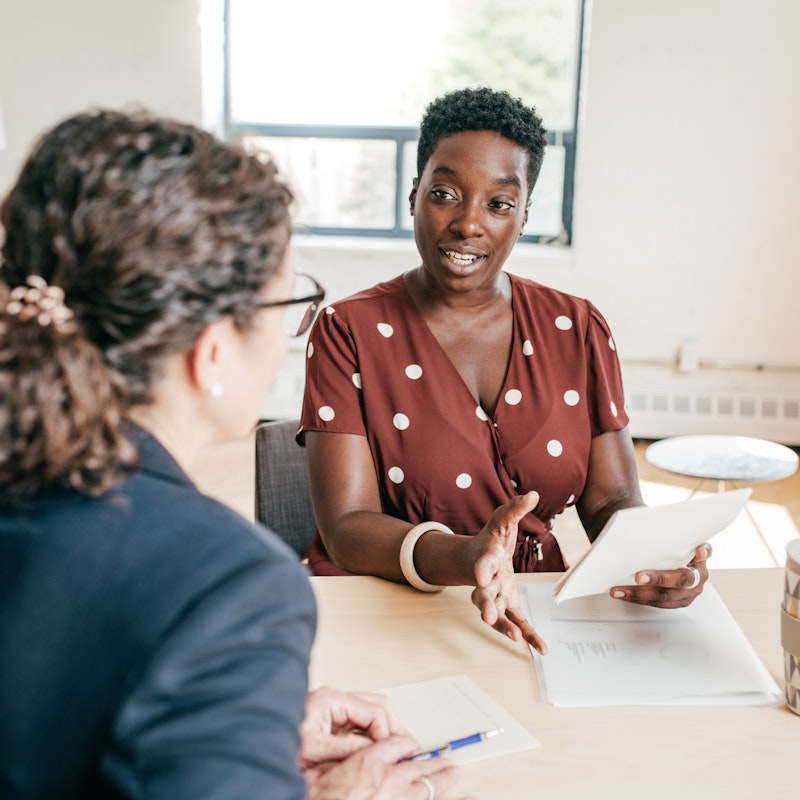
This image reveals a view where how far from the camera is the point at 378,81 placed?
479 centimetres

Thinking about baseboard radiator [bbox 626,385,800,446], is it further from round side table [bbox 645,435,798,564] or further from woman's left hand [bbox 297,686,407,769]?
woman's left hand [bbox 297,686,407,769]

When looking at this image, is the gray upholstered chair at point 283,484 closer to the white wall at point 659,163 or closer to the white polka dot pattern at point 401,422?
the white polka dot pattern at point 401,422

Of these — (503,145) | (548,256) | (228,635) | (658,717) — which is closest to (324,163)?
(548,256)

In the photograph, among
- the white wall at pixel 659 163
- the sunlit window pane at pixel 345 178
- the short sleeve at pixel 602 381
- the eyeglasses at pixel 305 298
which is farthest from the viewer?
the sunlit window pane at pixel 345 178

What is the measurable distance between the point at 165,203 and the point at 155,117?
0.40 feet

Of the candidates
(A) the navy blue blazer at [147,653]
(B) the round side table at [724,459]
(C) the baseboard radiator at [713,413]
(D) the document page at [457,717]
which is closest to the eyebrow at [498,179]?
(D) the document page at [457,717]

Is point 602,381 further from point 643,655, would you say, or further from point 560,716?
point 560,716

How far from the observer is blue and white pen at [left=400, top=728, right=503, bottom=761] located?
107 cm

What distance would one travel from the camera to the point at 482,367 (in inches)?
74.0

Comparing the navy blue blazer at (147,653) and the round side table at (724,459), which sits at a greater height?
the navy blue blazer at (147,653)

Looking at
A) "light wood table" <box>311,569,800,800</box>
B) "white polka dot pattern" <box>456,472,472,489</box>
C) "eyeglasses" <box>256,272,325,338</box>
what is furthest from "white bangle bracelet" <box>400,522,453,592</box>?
Answer: "eyeglasses" <box>256,272,325,338</box>

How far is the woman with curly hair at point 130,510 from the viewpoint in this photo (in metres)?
0.67

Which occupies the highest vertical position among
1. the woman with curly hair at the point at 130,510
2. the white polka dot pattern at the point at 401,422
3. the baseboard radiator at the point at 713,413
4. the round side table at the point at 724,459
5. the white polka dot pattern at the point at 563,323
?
the woman with curly hair at the point at 130,510

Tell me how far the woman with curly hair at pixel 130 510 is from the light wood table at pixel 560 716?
0.45 m
